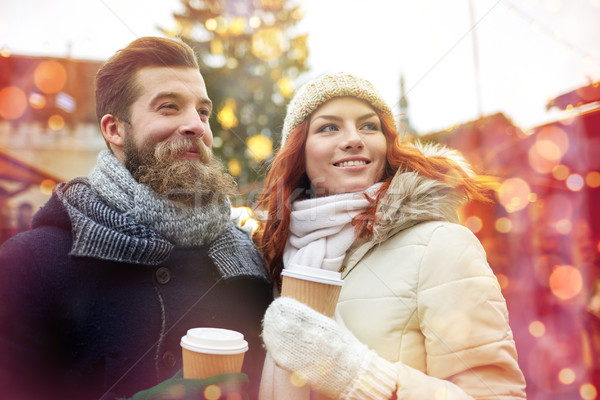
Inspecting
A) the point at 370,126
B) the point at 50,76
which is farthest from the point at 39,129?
the point at 370,126

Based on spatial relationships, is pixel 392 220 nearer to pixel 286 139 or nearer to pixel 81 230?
pixel 286 139

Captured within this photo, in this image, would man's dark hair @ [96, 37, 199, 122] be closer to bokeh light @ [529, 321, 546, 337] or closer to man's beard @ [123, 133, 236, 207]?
man's beard @ [123, 133, 236, 207]

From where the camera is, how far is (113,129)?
2338 millimetres

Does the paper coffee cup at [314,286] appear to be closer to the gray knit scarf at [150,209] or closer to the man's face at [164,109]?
the gray knit scarf at [150,209]

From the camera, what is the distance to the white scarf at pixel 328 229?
2.09 metres

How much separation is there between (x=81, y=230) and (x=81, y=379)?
2.28ft

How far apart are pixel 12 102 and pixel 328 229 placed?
8373 millimetres

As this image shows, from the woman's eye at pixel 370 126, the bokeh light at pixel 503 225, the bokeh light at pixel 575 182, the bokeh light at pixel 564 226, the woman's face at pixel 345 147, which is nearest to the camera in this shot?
the woman's face at pixel 345 147

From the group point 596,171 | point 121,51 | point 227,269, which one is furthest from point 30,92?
point 596,171

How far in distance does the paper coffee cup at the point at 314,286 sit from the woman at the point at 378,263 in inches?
2.2

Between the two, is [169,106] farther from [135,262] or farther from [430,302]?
[430,302]

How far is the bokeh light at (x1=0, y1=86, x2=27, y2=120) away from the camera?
678 centimetres

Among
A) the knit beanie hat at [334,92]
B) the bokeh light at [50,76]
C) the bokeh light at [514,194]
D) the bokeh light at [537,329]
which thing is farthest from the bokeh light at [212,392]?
the bokeh light at [50,76]

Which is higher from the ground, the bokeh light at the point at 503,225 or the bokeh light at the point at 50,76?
the bokeh light at the point at 50,76
